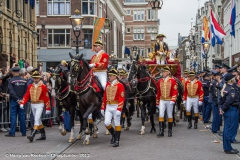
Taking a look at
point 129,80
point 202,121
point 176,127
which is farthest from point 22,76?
point 202,121

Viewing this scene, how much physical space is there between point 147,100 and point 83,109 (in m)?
2.97

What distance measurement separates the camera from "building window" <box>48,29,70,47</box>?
52.2m

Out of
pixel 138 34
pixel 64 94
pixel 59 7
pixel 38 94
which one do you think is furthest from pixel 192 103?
pixel 138 34

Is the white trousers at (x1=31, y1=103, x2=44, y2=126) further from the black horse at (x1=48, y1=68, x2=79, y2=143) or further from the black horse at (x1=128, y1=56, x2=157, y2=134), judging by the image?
the black horse at (x1=128, y1=56, x2=157, y2=134)

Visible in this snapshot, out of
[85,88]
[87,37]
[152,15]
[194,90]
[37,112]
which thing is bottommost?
[37,112]

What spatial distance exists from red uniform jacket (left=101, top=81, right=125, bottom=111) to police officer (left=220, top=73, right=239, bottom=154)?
2.70 meters

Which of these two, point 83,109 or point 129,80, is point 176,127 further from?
point 83,109

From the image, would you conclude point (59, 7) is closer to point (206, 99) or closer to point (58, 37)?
point (58, 37)

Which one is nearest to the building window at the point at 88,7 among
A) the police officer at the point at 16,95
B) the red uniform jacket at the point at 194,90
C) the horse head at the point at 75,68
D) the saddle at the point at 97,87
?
the red uniform jacket at the point at 194,90

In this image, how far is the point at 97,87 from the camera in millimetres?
13422

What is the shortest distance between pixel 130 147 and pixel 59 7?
138 feet

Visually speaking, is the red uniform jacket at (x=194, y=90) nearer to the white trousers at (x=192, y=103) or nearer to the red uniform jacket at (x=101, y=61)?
the white trousers at (x=192, y=103)

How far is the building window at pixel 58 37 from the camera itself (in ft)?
171

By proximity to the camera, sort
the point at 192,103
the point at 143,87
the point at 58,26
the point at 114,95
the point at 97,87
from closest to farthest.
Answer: the point at 114,95 < the point at 97,87 < the point at 143,87 < the point at 192,103 < the point at 58,26
